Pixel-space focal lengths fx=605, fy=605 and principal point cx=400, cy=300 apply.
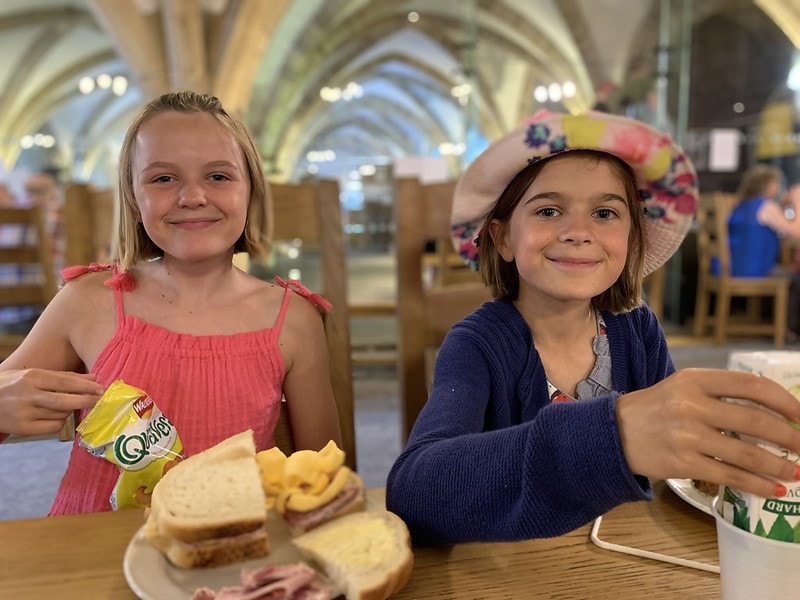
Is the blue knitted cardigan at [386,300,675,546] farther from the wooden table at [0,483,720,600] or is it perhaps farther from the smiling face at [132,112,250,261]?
the smiling face at [132,112,250,261]

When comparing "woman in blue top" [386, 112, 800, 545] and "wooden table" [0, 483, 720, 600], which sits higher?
"woman in blue top" [386, 112, 800, 545]

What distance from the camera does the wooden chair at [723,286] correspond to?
5121 mm

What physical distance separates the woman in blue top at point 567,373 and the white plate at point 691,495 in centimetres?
21

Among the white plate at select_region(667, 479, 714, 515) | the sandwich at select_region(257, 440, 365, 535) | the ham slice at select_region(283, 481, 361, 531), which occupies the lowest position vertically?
the white plate at select_region(667, 479, 714, 515)

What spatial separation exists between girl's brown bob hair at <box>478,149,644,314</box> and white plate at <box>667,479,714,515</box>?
15.7 inches

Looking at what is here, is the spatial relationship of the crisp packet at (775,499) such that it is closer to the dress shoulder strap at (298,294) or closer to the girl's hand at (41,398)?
the girl's hand at (41,398)

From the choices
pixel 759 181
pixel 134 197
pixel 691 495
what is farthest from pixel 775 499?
pixel 759 181

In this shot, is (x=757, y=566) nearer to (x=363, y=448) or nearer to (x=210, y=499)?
(x=210, y=499)

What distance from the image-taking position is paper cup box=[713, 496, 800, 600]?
499mm

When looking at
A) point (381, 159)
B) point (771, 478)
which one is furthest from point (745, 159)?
point (771, 478)

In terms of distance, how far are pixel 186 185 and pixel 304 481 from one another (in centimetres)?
67

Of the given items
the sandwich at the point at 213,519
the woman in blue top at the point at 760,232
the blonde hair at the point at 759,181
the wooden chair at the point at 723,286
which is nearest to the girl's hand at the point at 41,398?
the sandwich at the point at 213,519

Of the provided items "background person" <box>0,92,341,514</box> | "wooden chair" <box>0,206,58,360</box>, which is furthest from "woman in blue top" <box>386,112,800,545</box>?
"wooden chair" <box>0,206,58,360</box>

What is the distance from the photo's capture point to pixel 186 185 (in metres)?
1.09
